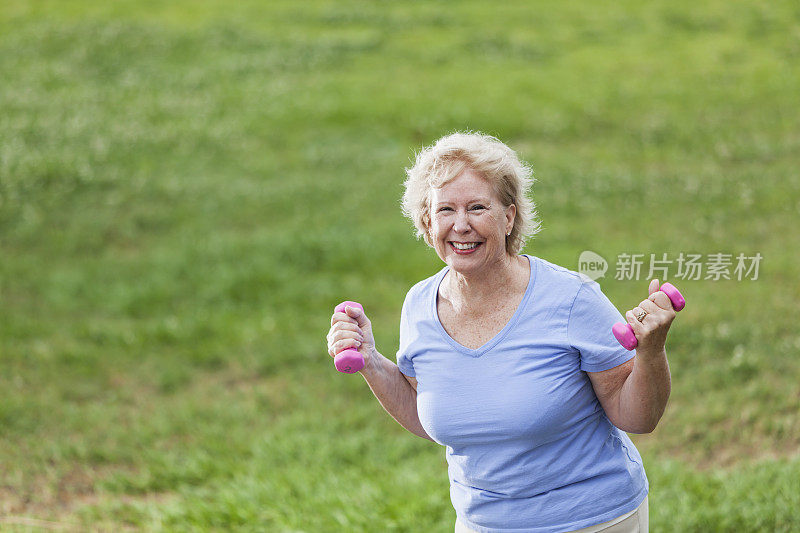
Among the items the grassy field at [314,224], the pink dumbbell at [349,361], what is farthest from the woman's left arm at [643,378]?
the grassy field at [314,224]

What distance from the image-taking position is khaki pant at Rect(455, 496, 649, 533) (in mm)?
2621

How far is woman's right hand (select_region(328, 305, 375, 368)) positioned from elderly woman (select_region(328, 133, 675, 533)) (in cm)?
1

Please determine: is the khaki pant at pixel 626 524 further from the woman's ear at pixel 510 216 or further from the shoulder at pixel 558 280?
the woman's ear at pixel 510 216

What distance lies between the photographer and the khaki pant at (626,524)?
2.62m

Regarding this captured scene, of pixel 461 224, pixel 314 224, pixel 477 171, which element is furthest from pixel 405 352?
pixel 314 224

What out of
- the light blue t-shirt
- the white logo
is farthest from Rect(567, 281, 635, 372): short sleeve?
the white logo

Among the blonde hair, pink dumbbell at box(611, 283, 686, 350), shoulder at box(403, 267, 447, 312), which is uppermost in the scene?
the blonde hair

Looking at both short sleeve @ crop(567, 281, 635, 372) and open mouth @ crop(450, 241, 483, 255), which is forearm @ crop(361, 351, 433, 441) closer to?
open mouth @ crop(450, 241, 483, 255)

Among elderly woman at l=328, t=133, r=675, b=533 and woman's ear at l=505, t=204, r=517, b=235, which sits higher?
woman's ear at l=505, t=204, r=517, b=235

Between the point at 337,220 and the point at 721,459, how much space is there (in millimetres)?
5894

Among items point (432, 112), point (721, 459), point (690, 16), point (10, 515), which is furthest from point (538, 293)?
point (690, 16)

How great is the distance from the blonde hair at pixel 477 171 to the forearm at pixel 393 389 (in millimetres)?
468

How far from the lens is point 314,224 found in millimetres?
10383

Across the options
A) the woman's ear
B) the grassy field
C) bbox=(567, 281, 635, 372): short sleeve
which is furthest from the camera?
the grassy field
